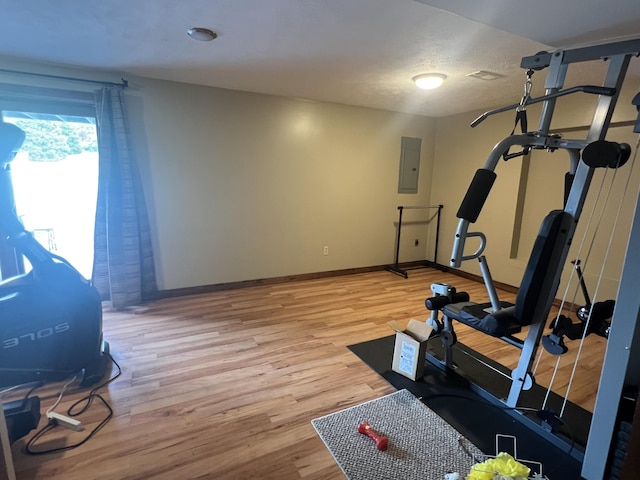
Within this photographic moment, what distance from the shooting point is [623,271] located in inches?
48.9

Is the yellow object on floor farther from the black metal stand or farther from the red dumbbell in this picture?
the black metal stand

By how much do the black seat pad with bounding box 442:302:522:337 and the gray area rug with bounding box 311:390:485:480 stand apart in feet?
1.80

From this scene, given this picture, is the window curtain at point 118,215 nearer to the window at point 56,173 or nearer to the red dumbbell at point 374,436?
the window at point 56,173

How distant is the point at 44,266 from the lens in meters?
1.92

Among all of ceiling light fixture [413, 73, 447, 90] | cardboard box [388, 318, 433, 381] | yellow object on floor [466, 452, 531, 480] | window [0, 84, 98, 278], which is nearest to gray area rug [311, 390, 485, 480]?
cardboard box [388, 318, 433, 381]

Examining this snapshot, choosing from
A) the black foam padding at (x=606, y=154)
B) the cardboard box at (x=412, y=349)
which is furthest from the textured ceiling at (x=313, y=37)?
the cardboard box at (x=412, y=349)

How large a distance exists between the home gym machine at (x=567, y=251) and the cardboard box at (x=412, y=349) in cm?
26

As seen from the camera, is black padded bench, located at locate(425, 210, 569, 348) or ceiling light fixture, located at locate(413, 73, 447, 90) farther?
ceiling light fixture, located at locate(413, 73, 447, 90)

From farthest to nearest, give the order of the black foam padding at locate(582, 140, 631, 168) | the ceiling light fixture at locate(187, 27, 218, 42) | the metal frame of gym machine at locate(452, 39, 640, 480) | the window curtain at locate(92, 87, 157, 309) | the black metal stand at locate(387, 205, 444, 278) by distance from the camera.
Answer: the black metal stand at locate(387, 205, 444, 278)
the window curtain at locate(92, 87, 157, 309)
the ceiling light fixture at locate(187, 27, 218, 42)
the black foam padding at locate(582, 140, 631, 168)
the metal frame of gym machine at locate(452, 39, 640, 480)

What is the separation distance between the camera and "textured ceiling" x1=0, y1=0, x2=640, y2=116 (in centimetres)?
163

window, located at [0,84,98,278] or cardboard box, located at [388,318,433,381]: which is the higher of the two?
window, located at [0,84,98,278]

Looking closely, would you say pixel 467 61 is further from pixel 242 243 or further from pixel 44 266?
pixel 44 266

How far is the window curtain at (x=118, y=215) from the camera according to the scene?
9.67 feet

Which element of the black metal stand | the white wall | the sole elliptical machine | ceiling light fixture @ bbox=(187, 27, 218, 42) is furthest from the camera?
the black metal stand
